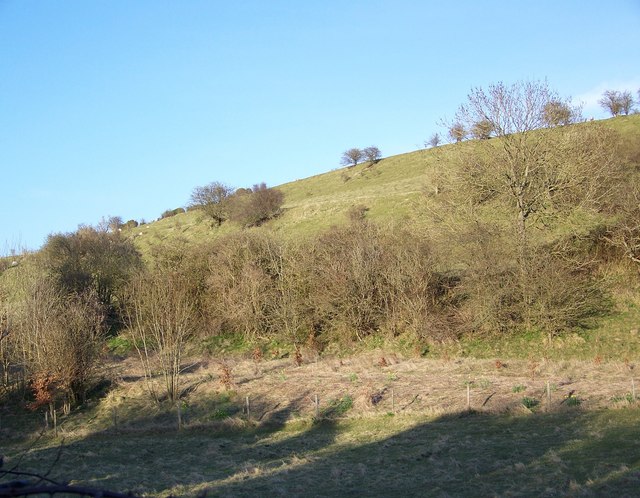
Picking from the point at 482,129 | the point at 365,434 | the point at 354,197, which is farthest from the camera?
the point at 354,197

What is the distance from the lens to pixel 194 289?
38312 millimetres

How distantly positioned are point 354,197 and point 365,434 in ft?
137

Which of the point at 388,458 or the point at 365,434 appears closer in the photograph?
the point at 388,458

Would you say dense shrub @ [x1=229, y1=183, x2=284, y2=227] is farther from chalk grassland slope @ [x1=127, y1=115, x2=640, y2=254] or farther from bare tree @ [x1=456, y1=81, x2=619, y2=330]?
bare tree @ [x1=456, y1=81, x2=619, y2=330]

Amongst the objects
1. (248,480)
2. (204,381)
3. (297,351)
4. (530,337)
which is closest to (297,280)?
(297,351)

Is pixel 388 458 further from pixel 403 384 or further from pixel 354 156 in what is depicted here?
pixel 354 156

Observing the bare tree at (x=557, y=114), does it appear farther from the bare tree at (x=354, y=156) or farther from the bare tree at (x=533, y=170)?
the bare tree at (x=354, y=156)

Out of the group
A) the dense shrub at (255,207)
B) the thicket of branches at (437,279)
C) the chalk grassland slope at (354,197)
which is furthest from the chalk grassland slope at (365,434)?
the dense shrub at (255,207)

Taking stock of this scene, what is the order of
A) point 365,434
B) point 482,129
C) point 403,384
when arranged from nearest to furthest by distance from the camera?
point 365,434
point 403,384
point 482,129

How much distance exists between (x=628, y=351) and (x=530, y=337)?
4267 millimetres

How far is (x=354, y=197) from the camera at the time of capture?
5741cm

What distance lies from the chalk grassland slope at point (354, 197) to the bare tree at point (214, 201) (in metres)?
1.37

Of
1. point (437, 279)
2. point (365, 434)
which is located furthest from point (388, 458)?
point (437, 279)

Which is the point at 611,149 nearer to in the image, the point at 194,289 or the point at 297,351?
the point at 297,351
